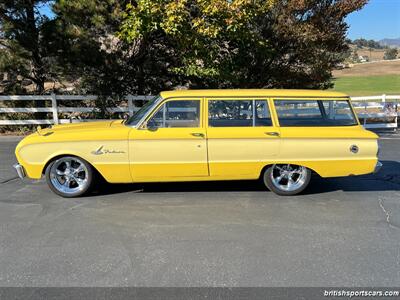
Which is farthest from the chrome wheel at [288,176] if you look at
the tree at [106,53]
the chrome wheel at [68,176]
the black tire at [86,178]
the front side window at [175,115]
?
the tree at [106,53]

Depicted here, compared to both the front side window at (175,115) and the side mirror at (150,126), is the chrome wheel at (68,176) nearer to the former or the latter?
the side mirror at (150,126)

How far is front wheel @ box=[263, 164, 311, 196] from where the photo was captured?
5.96 m

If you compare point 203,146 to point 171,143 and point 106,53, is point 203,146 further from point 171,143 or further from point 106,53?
point 106,53

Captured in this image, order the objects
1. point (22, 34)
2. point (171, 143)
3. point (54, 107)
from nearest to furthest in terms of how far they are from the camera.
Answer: point (171, 143), point (22, 34), point (54, 107)

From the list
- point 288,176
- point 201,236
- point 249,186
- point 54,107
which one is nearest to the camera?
point 201,236

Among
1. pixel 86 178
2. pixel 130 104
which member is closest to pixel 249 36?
pixel 130 104

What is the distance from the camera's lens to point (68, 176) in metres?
5.94

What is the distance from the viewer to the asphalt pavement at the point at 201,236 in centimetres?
371

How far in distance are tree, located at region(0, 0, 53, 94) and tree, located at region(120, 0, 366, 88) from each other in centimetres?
294

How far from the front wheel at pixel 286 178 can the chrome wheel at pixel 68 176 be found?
8.69ft

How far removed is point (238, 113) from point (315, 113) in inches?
47.0

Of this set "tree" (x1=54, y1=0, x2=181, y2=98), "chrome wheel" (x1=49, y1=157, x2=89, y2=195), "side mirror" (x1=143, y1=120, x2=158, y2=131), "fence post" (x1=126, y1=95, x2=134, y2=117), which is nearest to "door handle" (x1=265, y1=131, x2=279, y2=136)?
"side mirror" (x1=143, y1=120, x2=158, y2=131)

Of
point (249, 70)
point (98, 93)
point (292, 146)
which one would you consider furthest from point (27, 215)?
point (249, 70)
